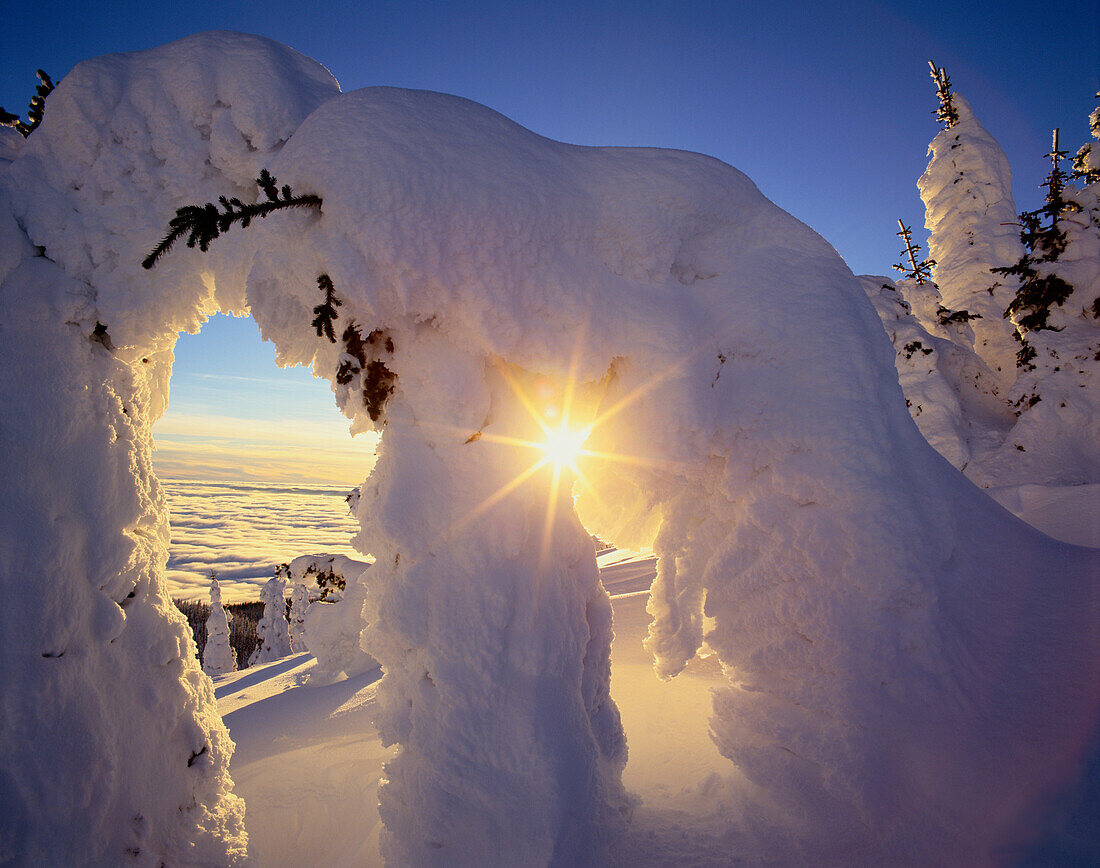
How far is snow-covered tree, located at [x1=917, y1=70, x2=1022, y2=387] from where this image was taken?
13.7 meters

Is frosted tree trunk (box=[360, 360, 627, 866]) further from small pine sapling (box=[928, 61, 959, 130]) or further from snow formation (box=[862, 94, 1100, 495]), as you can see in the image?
small pine sapling (box=[928, 61, 959, 130])

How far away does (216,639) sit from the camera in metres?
23.6

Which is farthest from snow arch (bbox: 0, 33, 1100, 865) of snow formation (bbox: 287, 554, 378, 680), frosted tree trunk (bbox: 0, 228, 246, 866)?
snow formation (bbox: 287, 554, 378, 680)

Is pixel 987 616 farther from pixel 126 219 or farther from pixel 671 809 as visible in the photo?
pixel 126 219

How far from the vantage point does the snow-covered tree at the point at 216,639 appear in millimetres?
23453

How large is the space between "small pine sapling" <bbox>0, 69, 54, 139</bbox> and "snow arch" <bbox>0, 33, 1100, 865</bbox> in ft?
0.97

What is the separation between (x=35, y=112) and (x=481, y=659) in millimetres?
4774

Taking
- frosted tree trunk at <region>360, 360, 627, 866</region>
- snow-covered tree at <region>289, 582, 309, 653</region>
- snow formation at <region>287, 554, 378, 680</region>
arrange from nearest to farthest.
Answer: frosted tree trunk at <region>360, 360, 627, 866</region> < snow formation at <region>287, 554, 378, 680</region> < snow-covered tree at <region>289, 582, 309, 653</region>

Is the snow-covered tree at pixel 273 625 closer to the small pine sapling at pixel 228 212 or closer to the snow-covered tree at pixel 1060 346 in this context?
the small pine sapling at pixel 228 212

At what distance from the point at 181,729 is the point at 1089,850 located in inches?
204

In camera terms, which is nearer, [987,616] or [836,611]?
[836,611]

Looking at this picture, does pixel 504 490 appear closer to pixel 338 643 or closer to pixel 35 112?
pixel 35 112

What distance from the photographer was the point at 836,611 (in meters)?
3.02

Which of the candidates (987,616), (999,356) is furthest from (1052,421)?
(987,616)
